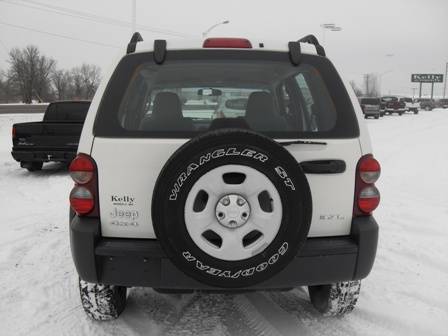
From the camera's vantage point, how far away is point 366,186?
2.67 m

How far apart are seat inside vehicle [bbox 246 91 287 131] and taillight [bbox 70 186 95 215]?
3.43 ft

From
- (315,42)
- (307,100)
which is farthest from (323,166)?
(315,42)

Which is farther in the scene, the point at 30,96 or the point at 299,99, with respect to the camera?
the point at 30,96

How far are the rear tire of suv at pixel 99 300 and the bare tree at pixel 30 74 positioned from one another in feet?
256

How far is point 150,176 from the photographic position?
2.53 meters

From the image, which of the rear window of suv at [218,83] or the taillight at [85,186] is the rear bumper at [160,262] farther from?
the rear window of suv at [218,83]

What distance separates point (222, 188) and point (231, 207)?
107 millimetres

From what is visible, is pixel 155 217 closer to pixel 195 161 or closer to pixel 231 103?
pixel 195 161

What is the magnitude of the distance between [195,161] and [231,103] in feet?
6.92

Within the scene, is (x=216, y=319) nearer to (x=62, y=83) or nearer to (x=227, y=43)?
(x=227, y=43)

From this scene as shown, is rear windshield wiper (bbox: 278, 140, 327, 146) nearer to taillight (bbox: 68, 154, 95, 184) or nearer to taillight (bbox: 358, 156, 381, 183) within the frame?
taillight (bbox: 358, 156, 381, 183)

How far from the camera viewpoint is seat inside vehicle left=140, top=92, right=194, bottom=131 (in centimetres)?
277

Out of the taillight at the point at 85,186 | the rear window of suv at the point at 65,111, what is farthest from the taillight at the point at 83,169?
the rear window of suv at the point at 65,111

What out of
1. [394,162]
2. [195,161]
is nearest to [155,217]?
[195,161]
